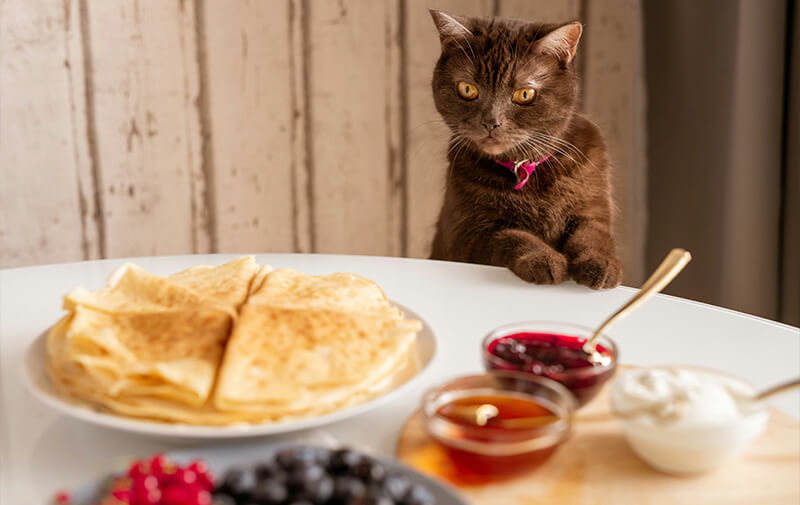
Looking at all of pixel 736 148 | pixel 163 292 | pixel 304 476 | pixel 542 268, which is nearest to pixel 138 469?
pixel 304 476

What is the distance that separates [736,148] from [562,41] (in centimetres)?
83

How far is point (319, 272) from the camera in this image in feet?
4.64

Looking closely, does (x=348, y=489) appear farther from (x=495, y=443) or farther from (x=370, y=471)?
(x=495, y=443)

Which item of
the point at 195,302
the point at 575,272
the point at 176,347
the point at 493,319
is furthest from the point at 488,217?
the point at 176,347

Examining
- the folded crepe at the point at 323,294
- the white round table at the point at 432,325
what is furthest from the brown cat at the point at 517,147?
the folded crepe at the point at 323,294

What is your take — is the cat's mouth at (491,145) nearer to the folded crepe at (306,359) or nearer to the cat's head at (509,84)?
the cat's head at (509,84)

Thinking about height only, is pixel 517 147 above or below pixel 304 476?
above

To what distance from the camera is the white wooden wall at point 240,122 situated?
Result: 230 cm

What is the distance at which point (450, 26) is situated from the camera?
66.4 inches

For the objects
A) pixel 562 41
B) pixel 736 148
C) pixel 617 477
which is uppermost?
pixel 562 41

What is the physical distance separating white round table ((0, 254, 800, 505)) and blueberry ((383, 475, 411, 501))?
0.17m

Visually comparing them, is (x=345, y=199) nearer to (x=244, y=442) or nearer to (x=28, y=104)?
(x=28, y=104)

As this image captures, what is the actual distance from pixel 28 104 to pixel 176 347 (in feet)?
5.66

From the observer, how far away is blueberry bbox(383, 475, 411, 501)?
622 mm
